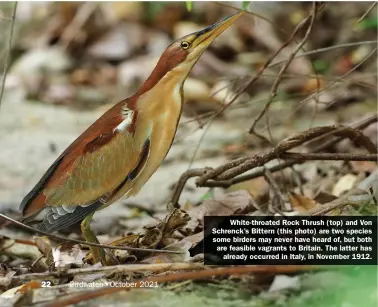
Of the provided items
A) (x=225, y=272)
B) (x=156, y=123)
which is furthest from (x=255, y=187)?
(x=225, y=272)

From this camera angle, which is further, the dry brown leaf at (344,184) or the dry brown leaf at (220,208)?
the dry brown leaf at (344,184)

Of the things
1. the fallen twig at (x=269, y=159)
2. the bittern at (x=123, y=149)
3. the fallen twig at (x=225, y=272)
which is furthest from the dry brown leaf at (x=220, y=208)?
the fallen twig at (x=225, y=272)

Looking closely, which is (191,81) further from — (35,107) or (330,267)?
(330,267)

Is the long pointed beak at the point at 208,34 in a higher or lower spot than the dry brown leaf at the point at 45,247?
higher

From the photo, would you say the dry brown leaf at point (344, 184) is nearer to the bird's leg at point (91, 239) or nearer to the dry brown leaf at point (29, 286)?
the bird's leg at point (91, 239)

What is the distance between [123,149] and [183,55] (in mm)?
187

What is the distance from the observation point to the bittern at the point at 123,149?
130 centimetres

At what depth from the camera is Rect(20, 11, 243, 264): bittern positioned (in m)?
1.30

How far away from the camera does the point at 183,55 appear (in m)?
1.31

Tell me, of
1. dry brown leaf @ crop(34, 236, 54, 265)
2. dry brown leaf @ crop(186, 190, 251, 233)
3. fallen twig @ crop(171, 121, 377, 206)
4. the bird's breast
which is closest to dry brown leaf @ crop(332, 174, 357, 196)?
fallen twig @ crop(171, 121, 377, 206)

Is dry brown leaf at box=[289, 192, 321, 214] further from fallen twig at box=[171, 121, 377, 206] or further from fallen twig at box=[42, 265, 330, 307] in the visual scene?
fallen twig at box=[42, 265, 330, 307]

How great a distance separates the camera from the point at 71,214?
1301mm

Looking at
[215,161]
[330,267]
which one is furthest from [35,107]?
[330,267]

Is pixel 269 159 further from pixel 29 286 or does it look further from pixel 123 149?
pixel 29 286
